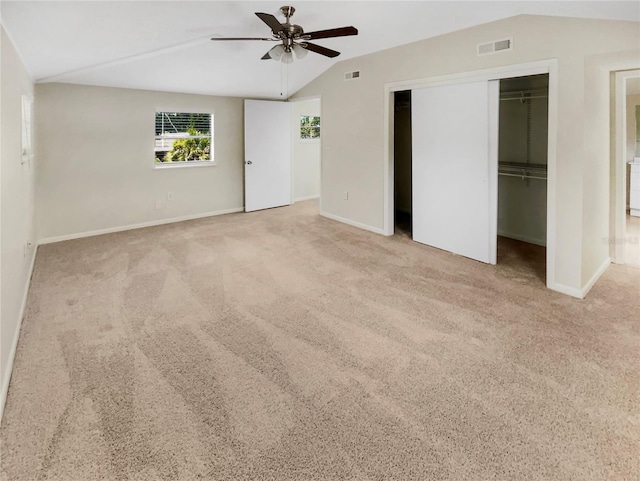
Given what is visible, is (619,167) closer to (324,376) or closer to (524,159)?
(524,159)

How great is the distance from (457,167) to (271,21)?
2.56 meters

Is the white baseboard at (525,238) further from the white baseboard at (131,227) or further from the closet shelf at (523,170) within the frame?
the white baseboard at (131,227)

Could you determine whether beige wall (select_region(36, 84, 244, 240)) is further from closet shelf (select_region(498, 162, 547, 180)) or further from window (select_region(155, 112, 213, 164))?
closet shelf (select_region(498, 162, 547, 180))

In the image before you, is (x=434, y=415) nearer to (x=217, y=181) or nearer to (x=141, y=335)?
(x=141, y=335)

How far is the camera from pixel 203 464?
1.60 m

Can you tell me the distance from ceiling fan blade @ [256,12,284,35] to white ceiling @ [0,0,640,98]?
32 cm

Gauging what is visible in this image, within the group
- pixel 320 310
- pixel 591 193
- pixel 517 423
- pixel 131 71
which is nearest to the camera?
pixel 517 423

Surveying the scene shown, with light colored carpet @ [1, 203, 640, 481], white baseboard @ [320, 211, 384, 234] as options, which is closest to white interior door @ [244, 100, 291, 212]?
white baseboard @ [320, 211, 384, 234]

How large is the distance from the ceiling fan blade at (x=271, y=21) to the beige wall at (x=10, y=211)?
70.2 inches

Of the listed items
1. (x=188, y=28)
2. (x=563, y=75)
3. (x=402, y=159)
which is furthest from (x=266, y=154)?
(x=563, y=75)

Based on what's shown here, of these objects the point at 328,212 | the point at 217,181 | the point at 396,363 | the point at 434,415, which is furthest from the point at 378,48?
the point at 434,415

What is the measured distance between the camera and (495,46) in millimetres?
3643

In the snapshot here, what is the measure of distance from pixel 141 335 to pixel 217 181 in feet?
14.5

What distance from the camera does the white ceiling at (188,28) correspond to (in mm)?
2844
